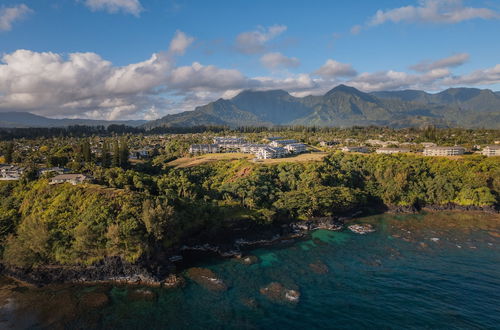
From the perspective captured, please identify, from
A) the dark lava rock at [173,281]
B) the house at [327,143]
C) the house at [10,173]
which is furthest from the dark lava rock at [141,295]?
the house at [327,143]

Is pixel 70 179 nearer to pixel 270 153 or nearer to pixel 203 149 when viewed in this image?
pixel 270 153

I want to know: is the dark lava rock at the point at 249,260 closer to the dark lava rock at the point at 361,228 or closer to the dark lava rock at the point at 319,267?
the dark lava rock at the point at 319,267

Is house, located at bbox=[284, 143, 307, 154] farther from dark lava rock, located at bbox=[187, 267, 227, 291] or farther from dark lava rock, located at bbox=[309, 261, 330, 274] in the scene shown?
dark lava rock, located at bbox=[187, 267, 227, 291]

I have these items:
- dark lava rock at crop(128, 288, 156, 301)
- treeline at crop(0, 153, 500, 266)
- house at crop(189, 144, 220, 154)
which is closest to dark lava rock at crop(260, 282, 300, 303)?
dark lava rock at crop(128, 288, 156, 301)

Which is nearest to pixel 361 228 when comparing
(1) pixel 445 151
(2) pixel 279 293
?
(2) pixel 279 293

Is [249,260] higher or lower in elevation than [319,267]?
higher

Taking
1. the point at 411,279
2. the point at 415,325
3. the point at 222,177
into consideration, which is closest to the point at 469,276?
the point at 411,279
